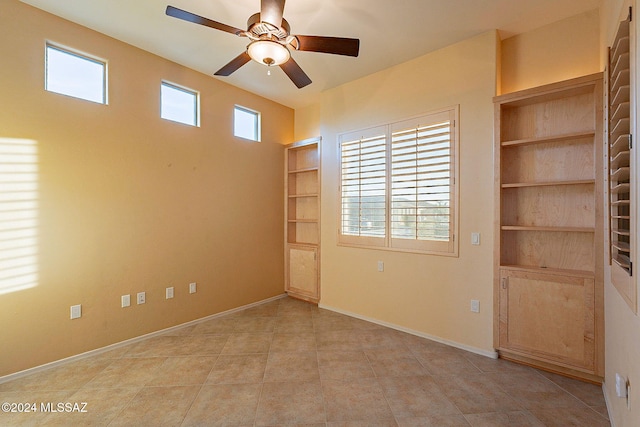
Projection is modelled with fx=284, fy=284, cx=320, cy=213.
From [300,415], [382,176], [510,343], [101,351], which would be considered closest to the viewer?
[300,415]

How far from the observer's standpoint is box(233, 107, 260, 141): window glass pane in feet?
14.3

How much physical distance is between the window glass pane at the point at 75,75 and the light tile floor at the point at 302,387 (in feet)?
8.67

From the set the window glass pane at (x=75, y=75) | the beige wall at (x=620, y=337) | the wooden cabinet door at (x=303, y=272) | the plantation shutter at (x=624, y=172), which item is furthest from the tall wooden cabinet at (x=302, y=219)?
the plantation shutter at (x=624, y=172)

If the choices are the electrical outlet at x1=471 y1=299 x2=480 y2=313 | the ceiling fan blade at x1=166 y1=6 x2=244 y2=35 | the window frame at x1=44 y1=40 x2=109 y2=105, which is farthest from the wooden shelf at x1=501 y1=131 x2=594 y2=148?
the window frame at x1=44 y1=40 x2=109 y2=105

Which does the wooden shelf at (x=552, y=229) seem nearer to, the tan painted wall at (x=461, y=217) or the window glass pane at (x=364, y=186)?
the tan painted wall at (x=461, y=217)

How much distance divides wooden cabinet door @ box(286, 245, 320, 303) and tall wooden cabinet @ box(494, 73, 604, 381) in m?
2.53

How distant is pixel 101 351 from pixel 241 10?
3.63m

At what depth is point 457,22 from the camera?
108 inches

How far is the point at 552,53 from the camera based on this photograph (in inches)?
108

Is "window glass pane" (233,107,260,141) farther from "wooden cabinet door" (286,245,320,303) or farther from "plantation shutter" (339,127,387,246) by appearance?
"wooden cabinet door" (286,245,320,303)

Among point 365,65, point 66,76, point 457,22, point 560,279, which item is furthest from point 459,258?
point 66,76

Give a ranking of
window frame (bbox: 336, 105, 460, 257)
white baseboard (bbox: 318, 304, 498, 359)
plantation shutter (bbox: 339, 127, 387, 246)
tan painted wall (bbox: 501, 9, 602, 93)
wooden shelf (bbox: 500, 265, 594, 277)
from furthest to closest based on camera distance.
A: plantation shutter (bbox: 339, 127, 387, 246) → window frame (bbox: 336, 105, 460, 257) → white baseboard (bbox: 318, 304, 498, 359) → tan painted wall (bbox: 501, 9, 602, 93) → wooden shelf (bbox: 500, 265, 594, 277)

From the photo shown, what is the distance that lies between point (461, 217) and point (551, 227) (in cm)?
76

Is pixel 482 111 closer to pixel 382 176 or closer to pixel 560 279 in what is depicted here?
pixel 382 176
